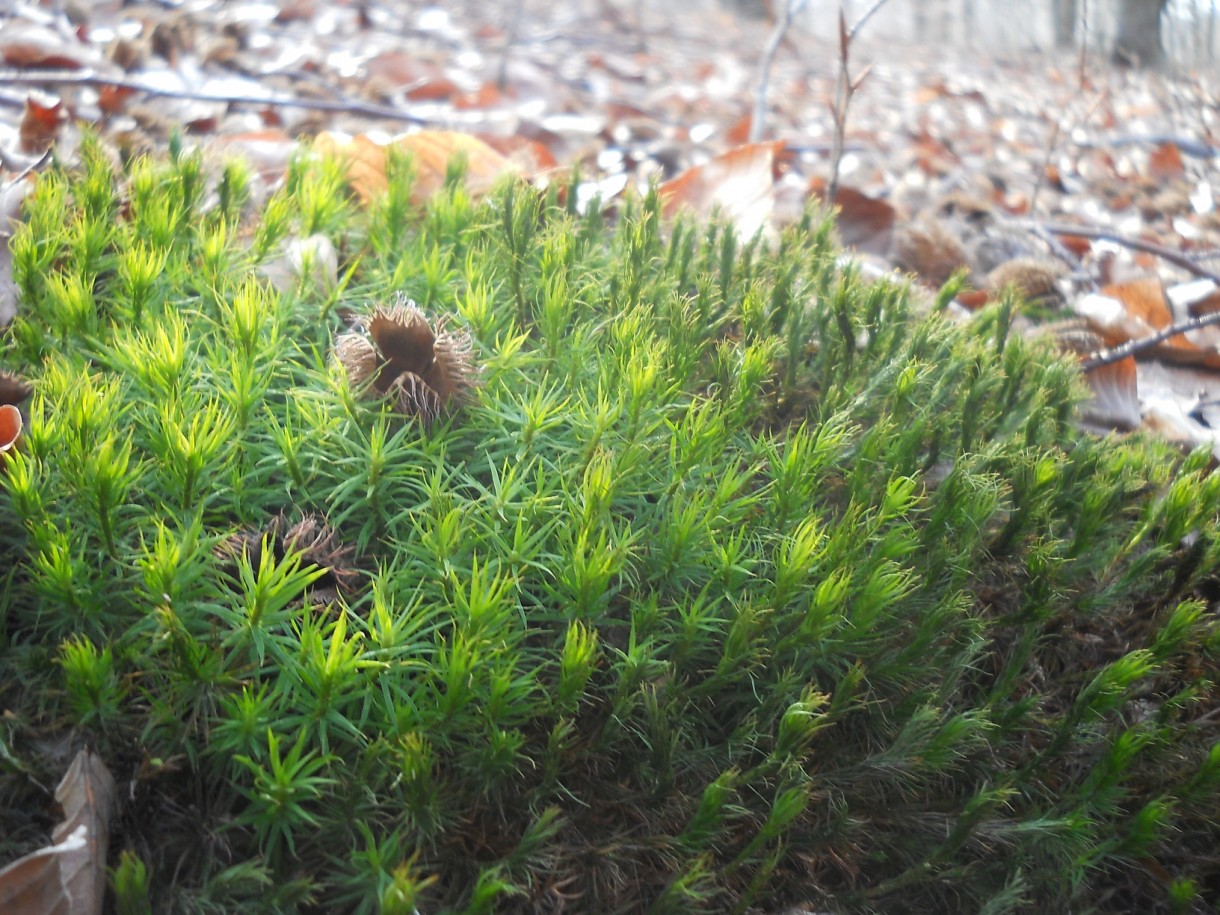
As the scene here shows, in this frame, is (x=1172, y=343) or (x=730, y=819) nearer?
(x=730, y=819)

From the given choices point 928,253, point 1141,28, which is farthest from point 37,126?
point 1141,28

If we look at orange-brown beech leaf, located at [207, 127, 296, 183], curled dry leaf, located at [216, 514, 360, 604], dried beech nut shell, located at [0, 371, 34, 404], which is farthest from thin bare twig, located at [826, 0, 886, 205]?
dried beech nut shell, located at [0, 371, 34, 404]

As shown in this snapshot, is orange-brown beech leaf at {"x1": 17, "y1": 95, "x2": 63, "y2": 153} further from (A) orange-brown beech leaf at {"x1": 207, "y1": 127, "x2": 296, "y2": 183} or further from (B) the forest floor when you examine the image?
(A) orange-brown beech leaf at {"x1": 207, "y1": 127, "x2": 296, "y2": 183}

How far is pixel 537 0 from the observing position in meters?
9.11

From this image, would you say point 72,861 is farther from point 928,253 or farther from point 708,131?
point 708,131

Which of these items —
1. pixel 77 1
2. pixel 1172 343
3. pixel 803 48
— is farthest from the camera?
pixel 803 48

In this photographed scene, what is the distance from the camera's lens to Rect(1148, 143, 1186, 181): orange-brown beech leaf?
536 centimetres

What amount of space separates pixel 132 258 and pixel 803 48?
10.3 metres

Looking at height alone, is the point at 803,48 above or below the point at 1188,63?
below

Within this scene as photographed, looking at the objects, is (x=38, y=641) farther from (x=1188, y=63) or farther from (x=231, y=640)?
(x=1188, y=63)

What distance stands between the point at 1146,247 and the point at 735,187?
5.40ft

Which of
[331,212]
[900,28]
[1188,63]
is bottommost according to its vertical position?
[900,28]

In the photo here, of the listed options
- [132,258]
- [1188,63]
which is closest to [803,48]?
[1188,63]

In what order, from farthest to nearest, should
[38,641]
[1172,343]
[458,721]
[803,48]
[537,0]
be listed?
1. [803,48]
2. [537,0]
3. [1172,343]
4. [38,641]
5. [458,721]
